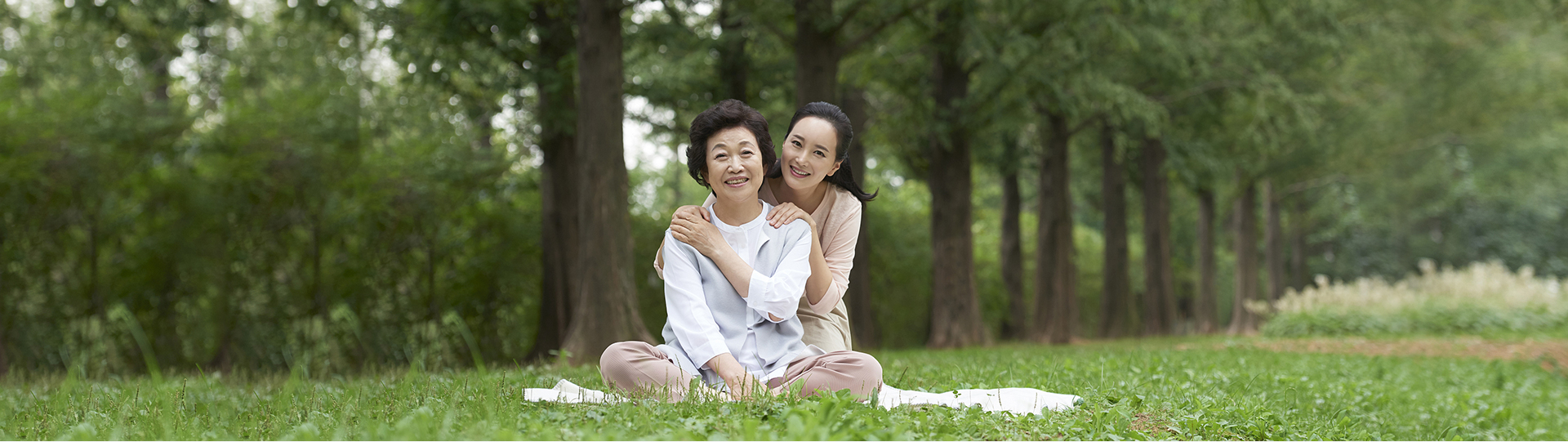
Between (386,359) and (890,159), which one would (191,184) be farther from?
(890,159)

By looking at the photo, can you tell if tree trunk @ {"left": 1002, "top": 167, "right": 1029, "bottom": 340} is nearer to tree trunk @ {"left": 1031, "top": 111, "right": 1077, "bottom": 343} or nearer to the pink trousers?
tree trunk @ {"left": 1031, "top": 111, "right": 1077, "bottom": 343}

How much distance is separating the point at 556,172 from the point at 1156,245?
553 inches

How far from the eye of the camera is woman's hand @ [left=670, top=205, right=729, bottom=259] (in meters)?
4.57

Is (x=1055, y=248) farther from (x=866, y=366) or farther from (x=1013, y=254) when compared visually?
(x=866, y=366)

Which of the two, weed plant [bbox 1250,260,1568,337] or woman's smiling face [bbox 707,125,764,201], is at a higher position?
woman's smiling face [bbox 707,125,764,201]

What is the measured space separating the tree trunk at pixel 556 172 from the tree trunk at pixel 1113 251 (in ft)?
39.3

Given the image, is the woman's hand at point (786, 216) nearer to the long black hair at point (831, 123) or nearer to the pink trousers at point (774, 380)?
the long black hair at point (831, 123)

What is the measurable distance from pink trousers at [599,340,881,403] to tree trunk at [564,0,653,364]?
17.6 feet

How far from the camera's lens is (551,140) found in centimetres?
1367

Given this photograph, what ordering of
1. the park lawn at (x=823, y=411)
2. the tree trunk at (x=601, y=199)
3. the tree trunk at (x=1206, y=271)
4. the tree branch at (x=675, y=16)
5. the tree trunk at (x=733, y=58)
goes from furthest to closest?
the tree trunk at (x=1206, y=271)
the tree trunk at (x=733, y=58)
the tree branch at (x=675, y=16)
the tree trunk at (x=601, y=199)
the park lawn at (x=823, y=411)

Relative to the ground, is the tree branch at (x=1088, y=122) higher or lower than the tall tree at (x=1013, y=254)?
higher

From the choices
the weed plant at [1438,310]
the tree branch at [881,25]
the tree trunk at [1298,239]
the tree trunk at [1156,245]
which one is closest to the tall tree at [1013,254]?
the tree trunk at [1156,245]

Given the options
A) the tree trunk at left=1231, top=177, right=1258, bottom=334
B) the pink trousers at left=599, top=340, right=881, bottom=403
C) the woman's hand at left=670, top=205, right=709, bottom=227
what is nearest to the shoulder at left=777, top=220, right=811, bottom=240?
the woman's hand at left=670, top=205, right=709, bottom=227

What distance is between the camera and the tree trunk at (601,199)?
10062 millimetres
